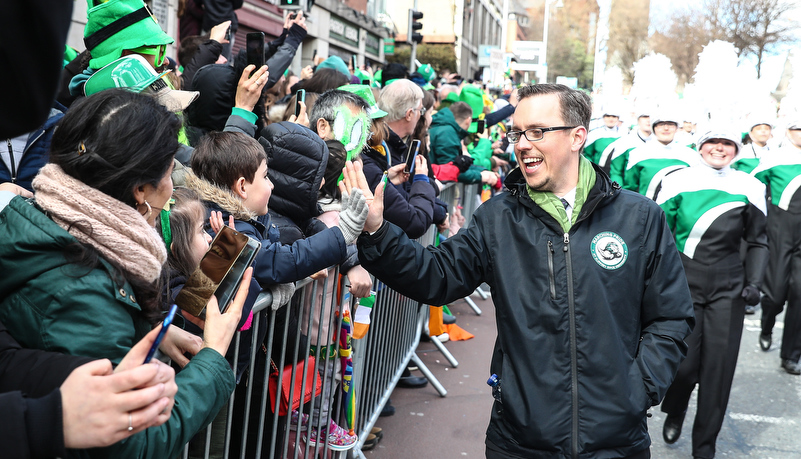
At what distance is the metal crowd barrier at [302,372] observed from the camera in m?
2.52

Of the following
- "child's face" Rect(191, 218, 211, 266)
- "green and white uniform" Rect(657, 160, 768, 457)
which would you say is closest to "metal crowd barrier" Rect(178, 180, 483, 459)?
"child's face" Rect(191, 218, 211, 266)

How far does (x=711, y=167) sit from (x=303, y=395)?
3.60 metres

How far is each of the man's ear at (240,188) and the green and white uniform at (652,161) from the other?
204 inches

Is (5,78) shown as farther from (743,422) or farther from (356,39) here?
(356,39)

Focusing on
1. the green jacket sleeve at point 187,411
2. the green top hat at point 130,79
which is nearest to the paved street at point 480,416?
the green top hat at point 130,79

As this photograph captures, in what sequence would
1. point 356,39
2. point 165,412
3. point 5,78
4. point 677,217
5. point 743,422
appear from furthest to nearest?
1. point 356,39
2. point 743,422
3. point 677,217
4. point 165,412
5. point 5,78

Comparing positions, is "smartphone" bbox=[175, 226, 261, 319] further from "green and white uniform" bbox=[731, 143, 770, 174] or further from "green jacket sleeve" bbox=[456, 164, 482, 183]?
"green and white uniform" bbox=[731, 143, 770, 174]

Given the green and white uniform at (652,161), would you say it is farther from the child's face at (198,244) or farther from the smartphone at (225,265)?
the smartphone at (225,265)

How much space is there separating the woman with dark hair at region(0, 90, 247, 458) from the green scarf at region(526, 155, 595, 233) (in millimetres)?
1291

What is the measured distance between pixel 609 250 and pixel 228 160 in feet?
4.93

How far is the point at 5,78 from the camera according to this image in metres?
1.10

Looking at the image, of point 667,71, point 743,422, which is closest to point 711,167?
point 743,422

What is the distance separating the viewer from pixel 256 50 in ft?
12.4

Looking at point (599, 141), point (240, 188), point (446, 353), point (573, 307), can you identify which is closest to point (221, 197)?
point (240, 188)
